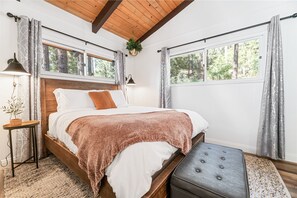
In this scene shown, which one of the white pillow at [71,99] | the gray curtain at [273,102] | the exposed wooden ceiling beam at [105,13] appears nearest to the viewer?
the gray curtain at [273,102]

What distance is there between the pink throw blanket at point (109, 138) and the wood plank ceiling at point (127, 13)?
2.41 m

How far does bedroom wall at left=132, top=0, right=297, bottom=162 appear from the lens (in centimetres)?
209

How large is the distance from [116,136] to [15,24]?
2463mm

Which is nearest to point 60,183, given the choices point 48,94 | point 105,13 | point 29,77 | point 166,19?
point 48,94

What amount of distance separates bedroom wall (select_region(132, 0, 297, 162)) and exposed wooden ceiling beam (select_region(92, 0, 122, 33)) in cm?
141

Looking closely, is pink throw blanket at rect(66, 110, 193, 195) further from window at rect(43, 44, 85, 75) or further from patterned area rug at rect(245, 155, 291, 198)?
window at rect(43, 44, 85, 75)

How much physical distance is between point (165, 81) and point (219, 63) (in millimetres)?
1204

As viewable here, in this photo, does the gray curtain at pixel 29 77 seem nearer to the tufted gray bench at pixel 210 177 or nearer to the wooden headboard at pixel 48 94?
the wooden headboard at pixel 48 94

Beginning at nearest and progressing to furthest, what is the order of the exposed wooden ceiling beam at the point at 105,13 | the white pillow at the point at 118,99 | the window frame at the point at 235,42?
the window frame at the point at 235,42 < the exposed wooden ceiling beam at the point at 105,13 < the white pillow at the point at 118,99

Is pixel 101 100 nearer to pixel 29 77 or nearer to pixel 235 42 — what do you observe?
pixel 29 77

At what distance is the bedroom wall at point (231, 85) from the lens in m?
2.09

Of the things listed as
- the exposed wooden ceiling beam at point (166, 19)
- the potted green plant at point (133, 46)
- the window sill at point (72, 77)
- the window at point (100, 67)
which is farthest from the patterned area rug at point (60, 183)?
the exposed wooden ceiling beam at point (166, 19)

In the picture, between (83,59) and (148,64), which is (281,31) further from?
(83,59)

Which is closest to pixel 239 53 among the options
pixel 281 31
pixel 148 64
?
pixel 281 31
